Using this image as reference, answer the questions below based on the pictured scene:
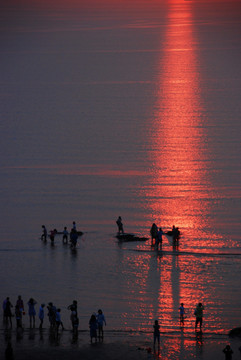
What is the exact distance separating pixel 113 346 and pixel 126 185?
3873cm

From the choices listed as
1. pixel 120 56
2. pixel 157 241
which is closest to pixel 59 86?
pixel 120 56

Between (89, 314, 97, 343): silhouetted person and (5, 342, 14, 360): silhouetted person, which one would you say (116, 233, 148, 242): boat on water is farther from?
(5, 342, 14, 360): silhouetted person

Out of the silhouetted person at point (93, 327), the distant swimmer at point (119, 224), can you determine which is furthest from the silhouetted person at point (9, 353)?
the distant swimmer at point (119, 224)

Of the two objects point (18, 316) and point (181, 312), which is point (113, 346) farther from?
point (18, 316)

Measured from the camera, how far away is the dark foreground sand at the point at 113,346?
1213 inches

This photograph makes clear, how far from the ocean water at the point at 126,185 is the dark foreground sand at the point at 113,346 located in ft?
3.54

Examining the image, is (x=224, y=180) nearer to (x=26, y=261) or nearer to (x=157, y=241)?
(x=157, y=241)

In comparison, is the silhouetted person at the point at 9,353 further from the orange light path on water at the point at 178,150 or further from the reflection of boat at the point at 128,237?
the orange light path on water at the point at 178,150

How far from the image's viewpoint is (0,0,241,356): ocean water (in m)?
40.2

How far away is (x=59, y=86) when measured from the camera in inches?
5566

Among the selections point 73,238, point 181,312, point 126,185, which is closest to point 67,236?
point 73,238

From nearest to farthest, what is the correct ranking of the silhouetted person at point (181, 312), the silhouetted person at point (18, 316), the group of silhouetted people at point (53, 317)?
the group of silhouetted people at point (53, 317), the silhouetted person at point (18, 316), the silhouetted person at point (181, 312)

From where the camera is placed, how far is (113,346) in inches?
1268

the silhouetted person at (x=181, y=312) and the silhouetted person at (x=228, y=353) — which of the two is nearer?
the silhouetted person at (x=228, y=353)
